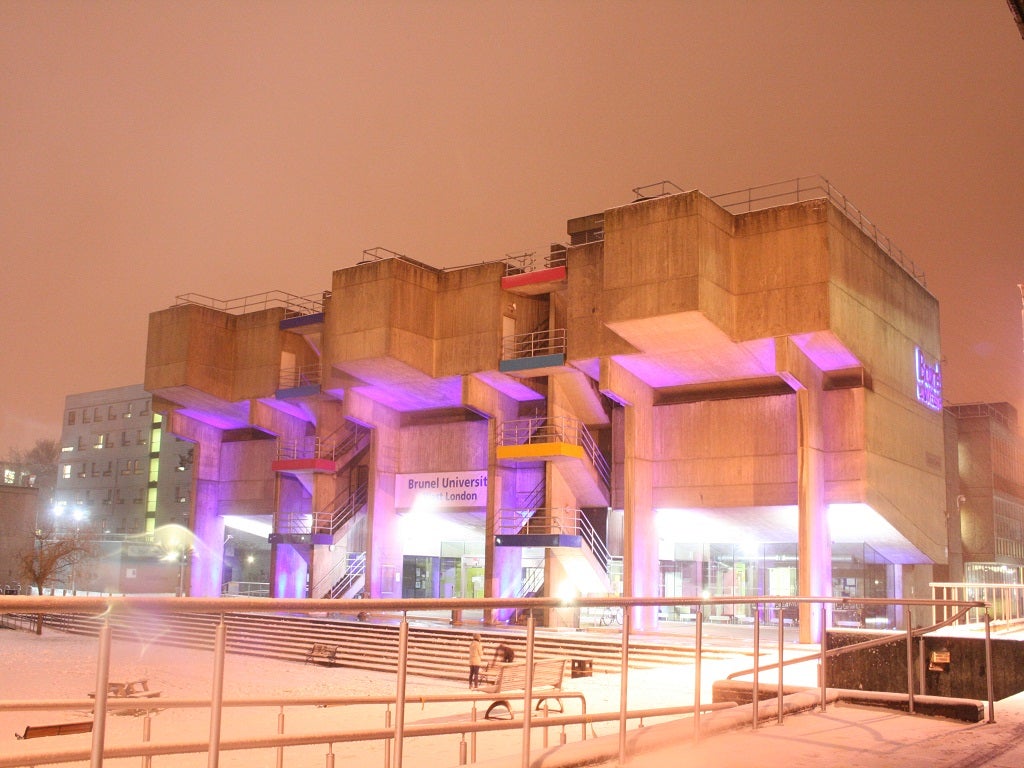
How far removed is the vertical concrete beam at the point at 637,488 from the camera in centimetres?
3084

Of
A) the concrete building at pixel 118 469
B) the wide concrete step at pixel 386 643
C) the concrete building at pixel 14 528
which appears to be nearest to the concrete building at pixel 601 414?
the wide concrete step at pixel 386 643

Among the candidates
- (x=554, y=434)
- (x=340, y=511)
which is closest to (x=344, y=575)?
(x=340, y=511)

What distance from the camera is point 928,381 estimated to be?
112 ft

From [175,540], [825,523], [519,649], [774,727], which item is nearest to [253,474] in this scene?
[175,540]

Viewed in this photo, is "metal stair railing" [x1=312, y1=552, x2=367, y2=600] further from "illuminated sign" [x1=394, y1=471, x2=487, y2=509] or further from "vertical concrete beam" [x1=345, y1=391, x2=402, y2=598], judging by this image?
"illuminated sign" [x1=394, y1=471, x2=487, y2=509]

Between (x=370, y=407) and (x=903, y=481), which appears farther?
(x=370, y=407)

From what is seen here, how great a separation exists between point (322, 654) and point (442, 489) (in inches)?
373

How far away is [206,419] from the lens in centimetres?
4544

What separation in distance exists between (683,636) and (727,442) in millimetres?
6130

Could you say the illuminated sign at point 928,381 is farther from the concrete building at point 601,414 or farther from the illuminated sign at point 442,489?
the illuminated sign at point 442,489

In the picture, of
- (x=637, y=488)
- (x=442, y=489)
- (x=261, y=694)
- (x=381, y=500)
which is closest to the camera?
(x=261, y=694)

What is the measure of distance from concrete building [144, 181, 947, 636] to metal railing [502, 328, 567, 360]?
0.35ft

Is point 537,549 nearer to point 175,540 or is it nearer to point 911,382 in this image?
point 911,382

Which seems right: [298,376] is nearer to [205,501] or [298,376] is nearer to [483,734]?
[205,501]
